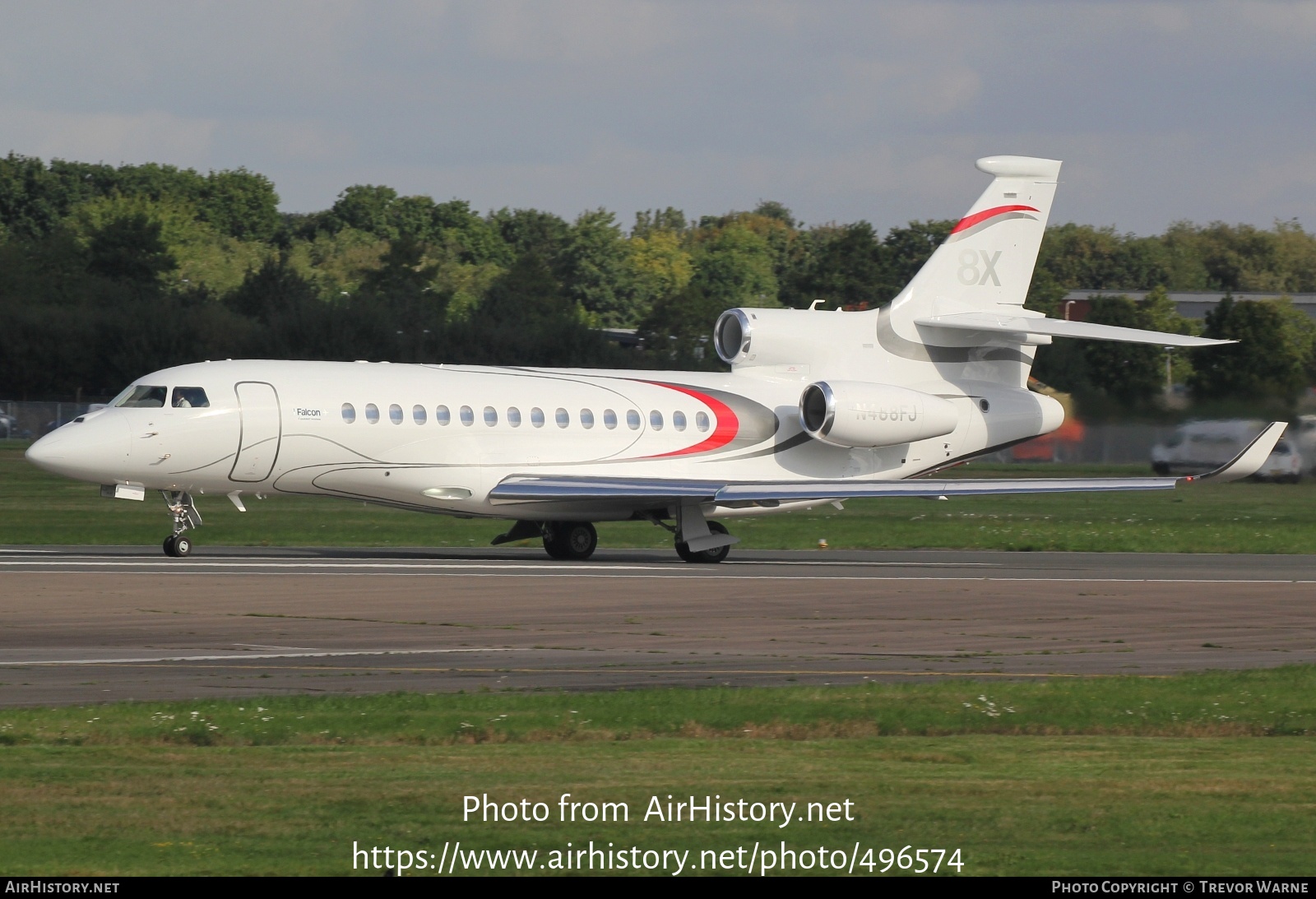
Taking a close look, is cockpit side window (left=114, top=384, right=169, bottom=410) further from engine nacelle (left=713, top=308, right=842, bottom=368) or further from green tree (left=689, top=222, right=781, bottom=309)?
green tree (left=689, top=222, right=781, bottom=309)

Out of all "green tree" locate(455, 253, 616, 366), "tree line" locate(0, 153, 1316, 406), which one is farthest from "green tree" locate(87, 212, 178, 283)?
"green tree" locate(455, 253, 616, 366)

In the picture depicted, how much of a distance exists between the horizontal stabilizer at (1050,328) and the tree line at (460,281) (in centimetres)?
606

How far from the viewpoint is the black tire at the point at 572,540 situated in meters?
30.9

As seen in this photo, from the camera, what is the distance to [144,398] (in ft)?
93.2

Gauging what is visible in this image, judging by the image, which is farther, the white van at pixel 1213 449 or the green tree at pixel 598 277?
the green tree at pixel 598 277

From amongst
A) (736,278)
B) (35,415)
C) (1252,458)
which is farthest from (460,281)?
(1252,458)

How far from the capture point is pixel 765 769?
1063 cm

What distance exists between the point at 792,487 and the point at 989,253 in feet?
24.5

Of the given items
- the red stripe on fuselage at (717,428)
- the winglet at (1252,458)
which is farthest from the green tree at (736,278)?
the winglet at (1252,458)

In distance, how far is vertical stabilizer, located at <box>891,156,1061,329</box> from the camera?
33.5 metres

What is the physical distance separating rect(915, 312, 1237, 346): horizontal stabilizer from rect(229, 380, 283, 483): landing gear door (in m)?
12.9

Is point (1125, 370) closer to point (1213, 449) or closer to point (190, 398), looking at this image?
point (1213, 449)

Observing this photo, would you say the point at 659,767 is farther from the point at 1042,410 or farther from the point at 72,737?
the point at 1042,410

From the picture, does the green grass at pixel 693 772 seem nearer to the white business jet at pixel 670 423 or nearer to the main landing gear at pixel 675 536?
the white business jet at pixel 670 423
